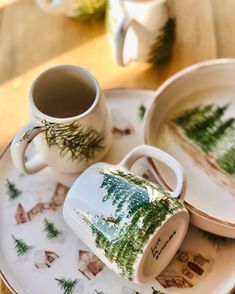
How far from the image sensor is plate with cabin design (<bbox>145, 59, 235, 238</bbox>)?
0.57m

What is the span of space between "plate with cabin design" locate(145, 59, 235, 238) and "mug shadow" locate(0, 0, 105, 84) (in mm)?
191

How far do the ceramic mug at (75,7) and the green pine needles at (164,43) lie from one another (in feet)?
0.40

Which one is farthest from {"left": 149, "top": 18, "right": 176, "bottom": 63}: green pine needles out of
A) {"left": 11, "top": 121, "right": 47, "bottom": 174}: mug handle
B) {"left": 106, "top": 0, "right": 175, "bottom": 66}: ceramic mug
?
{"left": 11, "top": 121, "right": 47, "bottom": 174}: mug handle

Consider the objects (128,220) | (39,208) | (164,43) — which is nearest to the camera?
(128,220)

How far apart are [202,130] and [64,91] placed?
17 cm

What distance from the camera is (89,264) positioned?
1.77ft

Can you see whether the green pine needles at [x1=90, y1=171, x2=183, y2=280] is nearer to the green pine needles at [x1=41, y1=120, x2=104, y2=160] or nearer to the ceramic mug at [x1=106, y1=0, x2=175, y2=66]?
the green pine needles at [x1=41, y1=120, x2=104, y2=160]

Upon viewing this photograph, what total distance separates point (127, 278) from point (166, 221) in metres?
0.07

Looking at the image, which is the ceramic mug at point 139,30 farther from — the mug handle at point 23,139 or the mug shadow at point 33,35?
the mug handle at point 23,139

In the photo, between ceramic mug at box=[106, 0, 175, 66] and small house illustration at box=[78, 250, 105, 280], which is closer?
small house illustration at box=[78, 250, 105, 280]

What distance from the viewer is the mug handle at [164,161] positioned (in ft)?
1.67

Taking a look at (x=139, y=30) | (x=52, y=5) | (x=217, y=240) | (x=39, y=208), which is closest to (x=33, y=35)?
(x=52, y=5)

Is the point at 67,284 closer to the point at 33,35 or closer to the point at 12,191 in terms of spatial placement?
the point at 12,191

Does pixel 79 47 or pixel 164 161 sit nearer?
pixel 164 161
